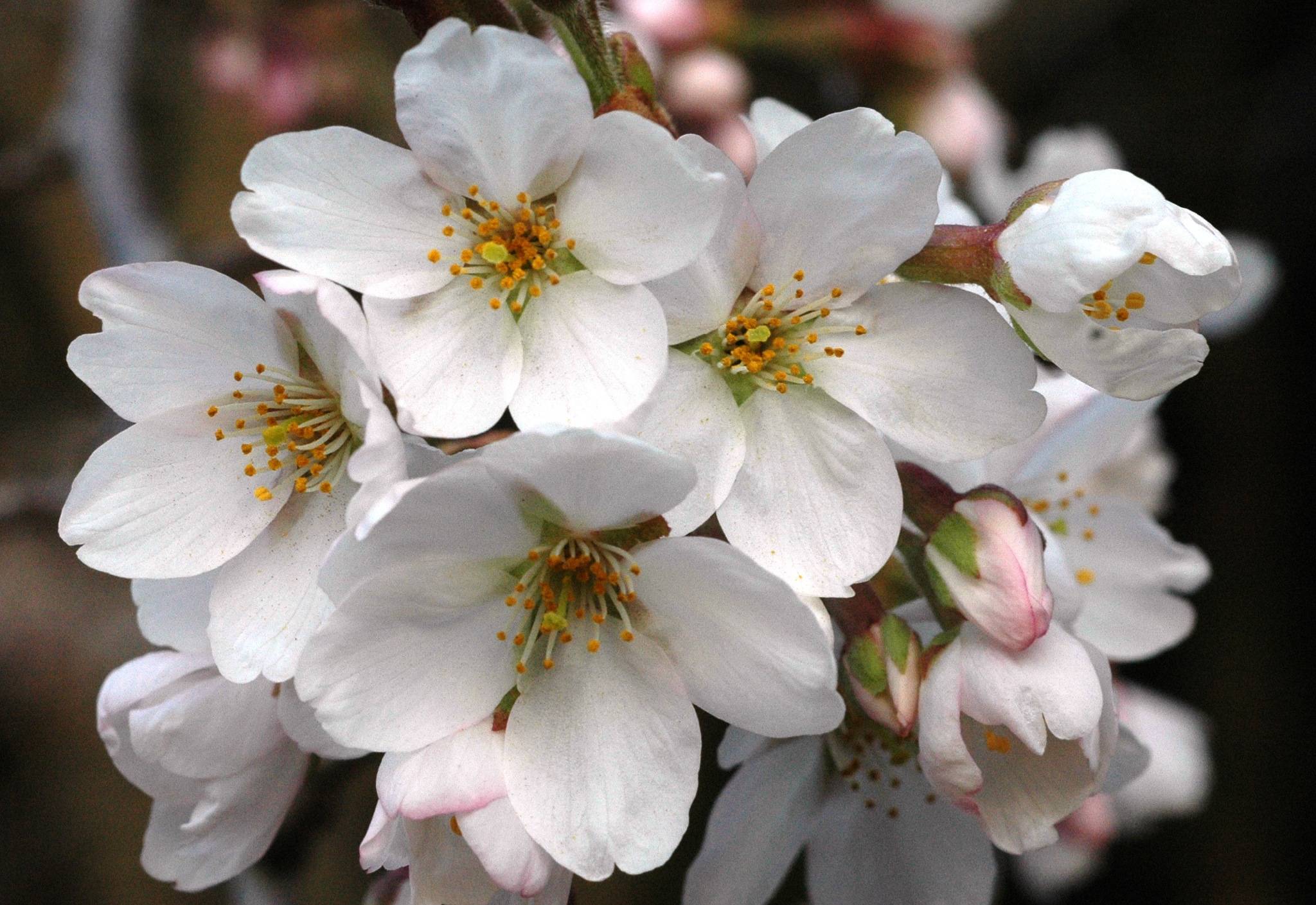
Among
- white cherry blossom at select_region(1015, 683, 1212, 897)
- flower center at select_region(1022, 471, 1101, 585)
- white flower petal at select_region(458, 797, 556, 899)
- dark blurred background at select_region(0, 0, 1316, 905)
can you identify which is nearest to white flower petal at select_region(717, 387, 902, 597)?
white flower petal at select_region(458, 797, 556, 899)

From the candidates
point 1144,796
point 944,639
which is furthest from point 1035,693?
point 1144,796

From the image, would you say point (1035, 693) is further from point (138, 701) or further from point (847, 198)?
point (138, 701)

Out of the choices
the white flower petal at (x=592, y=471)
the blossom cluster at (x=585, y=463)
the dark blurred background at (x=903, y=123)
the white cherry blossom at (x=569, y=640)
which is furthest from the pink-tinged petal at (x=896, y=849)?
the dark blurred background at (x=903, y=123)

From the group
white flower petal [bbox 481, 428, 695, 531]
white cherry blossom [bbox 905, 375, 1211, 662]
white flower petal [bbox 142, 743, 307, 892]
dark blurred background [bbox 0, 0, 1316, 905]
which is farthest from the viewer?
dark blurred background [bbox 0, 0, 1316, 905]

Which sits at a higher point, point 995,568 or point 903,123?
point 995,568

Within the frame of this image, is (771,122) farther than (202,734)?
Yes

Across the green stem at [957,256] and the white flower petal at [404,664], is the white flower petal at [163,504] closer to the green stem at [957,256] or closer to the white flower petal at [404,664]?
the white flower petal at [404,664]

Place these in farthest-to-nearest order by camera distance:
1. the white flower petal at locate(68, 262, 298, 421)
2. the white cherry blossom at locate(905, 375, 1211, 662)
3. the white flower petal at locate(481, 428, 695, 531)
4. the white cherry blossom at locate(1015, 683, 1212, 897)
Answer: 1. the white cherry blossom at locate(1015, 683, 1212, 897)
2. the white cherry blossom at locate(905, 375, 1211, 662)
3. the white flower petal at locate(68, 262, 298, 421)
4. the white flower petal at locate(481, 428, 695, 531)

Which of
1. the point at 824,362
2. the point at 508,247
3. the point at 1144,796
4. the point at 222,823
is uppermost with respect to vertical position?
the point at 508,247

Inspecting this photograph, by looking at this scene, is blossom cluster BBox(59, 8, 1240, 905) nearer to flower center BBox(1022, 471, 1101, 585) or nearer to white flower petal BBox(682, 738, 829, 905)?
white flower petal BBox(682, 738, 829, 905)
